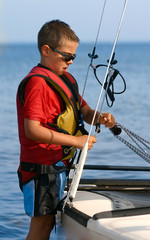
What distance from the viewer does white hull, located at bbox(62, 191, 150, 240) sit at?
270 centimetres

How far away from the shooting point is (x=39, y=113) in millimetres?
2803

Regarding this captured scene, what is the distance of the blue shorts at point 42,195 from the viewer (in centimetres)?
287

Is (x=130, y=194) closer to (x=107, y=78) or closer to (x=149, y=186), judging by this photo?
(x=149, y=186)

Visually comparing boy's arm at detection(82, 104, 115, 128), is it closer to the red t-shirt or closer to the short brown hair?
the red t-shirt

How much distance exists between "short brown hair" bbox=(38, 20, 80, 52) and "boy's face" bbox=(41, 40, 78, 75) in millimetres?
25

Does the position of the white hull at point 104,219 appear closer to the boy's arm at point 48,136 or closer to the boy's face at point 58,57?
the boy's arm at point 48,136

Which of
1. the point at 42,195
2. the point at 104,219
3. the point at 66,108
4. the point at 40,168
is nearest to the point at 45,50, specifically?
the point at 66,108

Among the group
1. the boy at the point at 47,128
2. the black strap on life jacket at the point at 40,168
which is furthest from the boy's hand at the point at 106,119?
the black strap on life jacket at the point at 40,168

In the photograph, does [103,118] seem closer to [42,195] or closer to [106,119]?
[106,119]

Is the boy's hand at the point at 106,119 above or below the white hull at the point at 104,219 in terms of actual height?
above

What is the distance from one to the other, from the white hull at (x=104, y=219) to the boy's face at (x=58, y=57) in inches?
28.9

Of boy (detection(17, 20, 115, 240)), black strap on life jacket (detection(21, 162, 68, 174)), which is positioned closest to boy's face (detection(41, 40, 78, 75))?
boy (detection(17, 20, 115, 240))

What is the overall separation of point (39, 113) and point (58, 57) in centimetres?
34

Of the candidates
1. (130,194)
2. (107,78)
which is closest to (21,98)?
(107,78)
